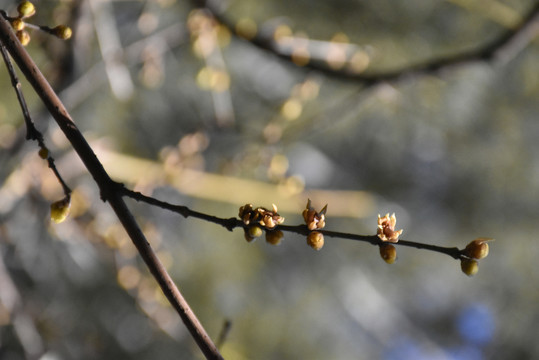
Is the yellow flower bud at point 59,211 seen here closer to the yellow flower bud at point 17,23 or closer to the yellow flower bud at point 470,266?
the yellow flower bud at point 17,23

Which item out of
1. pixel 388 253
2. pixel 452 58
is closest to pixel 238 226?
pixel 388 253

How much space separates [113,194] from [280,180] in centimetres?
90

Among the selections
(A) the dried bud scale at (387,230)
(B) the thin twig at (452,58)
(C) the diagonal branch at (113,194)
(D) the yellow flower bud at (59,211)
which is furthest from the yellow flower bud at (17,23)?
(B) the thin twig at (452,58)

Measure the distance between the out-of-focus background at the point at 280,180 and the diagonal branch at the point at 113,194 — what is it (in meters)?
0.68

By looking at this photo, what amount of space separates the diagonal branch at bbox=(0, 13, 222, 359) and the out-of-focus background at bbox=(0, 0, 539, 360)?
0.68m

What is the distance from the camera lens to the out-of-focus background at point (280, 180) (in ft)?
4.69

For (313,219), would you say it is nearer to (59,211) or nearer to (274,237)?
(274,237)

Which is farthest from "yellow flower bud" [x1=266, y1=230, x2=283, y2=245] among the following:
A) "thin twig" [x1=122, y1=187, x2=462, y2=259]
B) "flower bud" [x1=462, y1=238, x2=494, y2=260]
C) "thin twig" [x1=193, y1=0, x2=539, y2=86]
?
"thin twig" [x1=193, y1=0, x2=539, y2=86]

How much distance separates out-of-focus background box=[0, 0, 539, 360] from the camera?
143cm

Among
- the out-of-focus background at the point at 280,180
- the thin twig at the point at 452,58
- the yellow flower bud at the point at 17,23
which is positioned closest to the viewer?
the yellow flower bud at the point at 17,23

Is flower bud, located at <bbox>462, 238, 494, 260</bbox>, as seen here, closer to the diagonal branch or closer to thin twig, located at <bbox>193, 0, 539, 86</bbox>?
the diagonal branch

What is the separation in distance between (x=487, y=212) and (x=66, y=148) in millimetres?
2359

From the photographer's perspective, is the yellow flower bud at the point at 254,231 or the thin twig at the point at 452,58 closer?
the yellow flower bud at the point at 254,231

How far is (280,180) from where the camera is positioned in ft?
4.28
